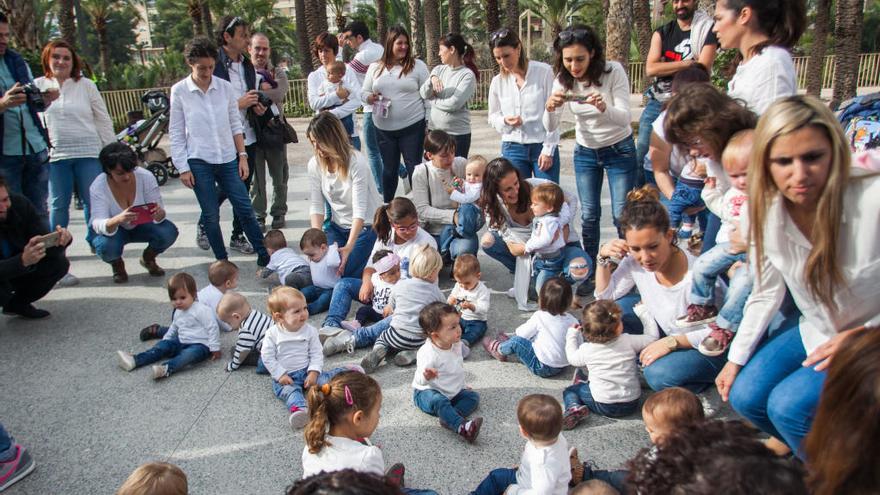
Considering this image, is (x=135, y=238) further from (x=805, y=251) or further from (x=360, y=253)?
(x=805, y=251)

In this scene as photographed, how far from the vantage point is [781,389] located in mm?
2170

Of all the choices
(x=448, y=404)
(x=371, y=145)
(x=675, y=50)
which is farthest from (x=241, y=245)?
(x=675, y=50)

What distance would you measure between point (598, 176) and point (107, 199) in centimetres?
362

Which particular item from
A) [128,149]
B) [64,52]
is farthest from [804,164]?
[64,52]

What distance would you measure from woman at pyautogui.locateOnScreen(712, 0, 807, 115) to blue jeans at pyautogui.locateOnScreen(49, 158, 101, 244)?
15.3 ft

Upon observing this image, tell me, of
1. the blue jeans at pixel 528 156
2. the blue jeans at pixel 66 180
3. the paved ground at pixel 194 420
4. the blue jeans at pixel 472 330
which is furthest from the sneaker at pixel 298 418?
the blue jeans at pixel 66 180

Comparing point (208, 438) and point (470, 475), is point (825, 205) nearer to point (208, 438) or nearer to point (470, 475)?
point (470, 475)

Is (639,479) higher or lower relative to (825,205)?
lower

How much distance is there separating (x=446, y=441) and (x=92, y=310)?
121 inches

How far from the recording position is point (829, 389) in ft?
4.50

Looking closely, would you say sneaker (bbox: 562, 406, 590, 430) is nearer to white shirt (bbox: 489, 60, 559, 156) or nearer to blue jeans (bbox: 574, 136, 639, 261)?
blue jeans (bbox: 574, 136, 639, 261)

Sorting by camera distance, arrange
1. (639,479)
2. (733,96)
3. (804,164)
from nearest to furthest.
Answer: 1. (639,479)
2. (804,164)
3. (733,96)

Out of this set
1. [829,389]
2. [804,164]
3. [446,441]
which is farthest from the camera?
[446,441]

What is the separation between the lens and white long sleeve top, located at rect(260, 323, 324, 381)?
10.6 ft
